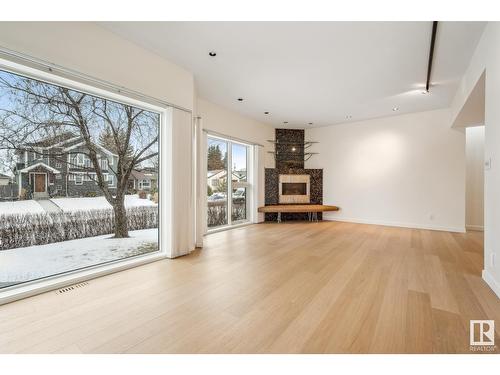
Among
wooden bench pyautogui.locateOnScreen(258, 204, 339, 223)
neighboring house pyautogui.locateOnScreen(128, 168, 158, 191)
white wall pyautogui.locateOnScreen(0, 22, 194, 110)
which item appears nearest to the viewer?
white wall pyautogui.locateOnScreen(0, 22, 194, 110)

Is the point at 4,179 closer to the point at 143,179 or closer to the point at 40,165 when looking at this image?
the point at 40,165

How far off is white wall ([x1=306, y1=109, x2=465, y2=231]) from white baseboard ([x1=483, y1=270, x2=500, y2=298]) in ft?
11.4

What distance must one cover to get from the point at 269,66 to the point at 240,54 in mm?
532

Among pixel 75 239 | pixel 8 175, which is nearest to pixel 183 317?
pixel 75 239

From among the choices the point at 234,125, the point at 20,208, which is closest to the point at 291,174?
the point at 234,125

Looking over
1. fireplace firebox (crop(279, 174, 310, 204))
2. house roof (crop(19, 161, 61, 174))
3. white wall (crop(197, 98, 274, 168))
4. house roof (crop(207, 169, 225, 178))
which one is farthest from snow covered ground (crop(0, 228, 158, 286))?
fireplace firebox (crop(279, 174, 310, 204))

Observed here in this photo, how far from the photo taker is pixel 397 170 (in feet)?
19.7

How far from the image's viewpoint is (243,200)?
6566 mm

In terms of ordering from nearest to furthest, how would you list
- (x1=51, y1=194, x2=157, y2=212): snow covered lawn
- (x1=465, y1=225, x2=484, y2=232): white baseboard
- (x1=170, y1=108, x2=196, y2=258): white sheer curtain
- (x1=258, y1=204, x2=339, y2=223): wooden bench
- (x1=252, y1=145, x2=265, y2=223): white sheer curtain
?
1. (x1=51, y1=194, x2=157, y2=212): snow covered lawn
2. (x1=170, y1=108, x2=196, y2=258): white sheer curtain
3. (x1=465, y1=225, x2=484, y2=232): white baseboard
4. (x1=258, y1=204, x2=339, y2=223): wooden bench
5. (x1=252, y1=145, x2=265, y2=223): white sheer curtain

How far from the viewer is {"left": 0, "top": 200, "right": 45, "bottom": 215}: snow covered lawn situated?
7.25 feet

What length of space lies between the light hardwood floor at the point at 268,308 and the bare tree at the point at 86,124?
1.19 m

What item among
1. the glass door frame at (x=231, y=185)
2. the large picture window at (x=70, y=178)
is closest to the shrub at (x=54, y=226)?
the large picture window at (x=70, y=178)

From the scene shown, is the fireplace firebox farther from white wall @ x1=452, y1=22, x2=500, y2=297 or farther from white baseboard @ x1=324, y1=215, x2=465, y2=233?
white wall @ x1=452, y1=22, x2=500, y2=297
